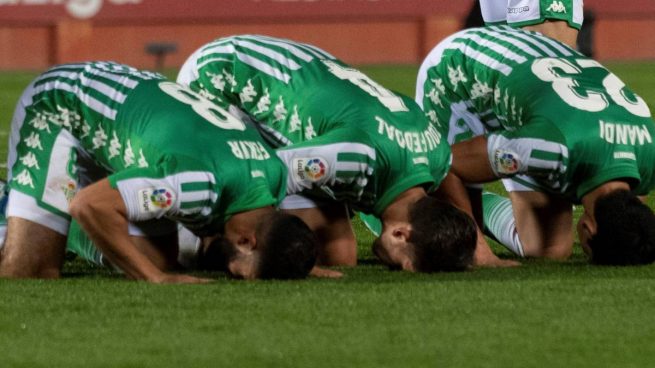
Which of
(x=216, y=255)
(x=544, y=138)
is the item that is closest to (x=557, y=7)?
(x=544, y=138)

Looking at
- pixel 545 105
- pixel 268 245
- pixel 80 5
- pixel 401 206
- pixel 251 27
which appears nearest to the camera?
pixel 268 245

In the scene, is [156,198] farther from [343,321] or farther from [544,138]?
[544,138]

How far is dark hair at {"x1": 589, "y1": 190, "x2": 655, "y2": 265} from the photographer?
6.02 m

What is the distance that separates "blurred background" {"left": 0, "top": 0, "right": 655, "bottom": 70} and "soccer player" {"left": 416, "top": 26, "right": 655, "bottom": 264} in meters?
17.7

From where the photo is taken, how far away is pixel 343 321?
16.0 ft

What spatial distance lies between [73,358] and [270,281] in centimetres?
137

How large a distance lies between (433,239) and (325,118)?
0.65 m

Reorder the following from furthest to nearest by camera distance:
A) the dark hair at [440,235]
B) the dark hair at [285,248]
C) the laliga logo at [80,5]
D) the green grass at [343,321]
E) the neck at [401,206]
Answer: the laliga logo at [80,5]
the neck at [401,206]
the dark hair at [440,235]
the dark hair at [285,248]
the green grass at [343,321]

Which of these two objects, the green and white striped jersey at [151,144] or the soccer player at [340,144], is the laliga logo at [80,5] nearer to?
the soccer player at [340,144]

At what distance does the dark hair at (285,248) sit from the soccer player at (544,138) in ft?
3.14

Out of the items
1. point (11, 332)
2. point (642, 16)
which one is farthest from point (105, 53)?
point (11, 332)

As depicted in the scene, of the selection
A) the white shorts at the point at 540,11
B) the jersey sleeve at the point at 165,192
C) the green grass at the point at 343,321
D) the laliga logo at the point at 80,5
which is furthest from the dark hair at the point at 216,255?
the laliga logo at the point at 80,5

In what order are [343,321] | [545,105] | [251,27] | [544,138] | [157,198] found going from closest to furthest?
[343,321] → [157,198] → [544,138] → [545,105] → [251,27]

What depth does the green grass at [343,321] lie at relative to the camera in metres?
4.37
